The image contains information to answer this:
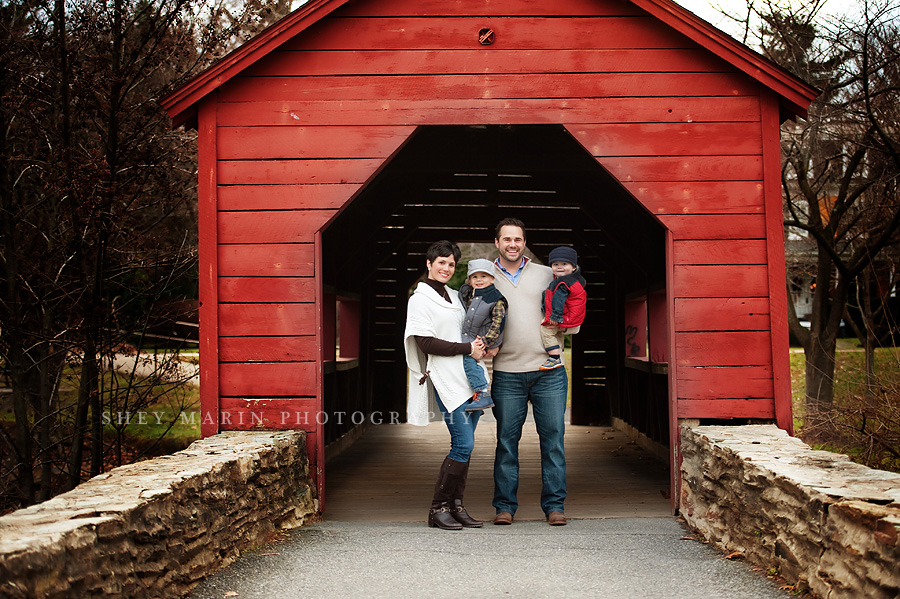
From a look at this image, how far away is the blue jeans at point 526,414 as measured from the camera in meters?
5.51

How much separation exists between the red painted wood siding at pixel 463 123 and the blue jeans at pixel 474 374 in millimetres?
1351

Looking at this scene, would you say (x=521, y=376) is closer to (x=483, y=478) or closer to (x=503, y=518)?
(x=503, y=518)

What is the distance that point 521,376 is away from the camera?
18.0 ft

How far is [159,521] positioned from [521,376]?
8.39 ft

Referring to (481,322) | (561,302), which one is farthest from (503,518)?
(561,302)

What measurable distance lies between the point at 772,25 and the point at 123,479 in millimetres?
10974

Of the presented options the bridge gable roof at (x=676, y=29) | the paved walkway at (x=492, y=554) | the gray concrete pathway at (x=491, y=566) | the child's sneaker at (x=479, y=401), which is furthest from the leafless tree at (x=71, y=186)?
the child's sneaker at (x=479, y=401)

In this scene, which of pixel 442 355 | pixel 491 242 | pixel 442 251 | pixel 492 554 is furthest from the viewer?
pixel 491 242

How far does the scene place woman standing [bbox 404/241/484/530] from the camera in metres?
5.20

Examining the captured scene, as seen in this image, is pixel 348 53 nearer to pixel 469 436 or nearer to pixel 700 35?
pixel 700 35

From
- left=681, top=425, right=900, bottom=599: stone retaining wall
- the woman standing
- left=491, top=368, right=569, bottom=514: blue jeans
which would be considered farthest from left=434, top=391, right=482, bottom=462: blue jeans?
left=681, top=425, right=900, bottom=599: stone retaining wall

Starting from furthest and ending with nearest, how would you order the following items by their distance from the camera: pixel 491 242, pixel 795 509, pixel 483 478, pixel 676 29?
pixel 491 242, pixel 483 478, pixel 676 29, pixel 795 509

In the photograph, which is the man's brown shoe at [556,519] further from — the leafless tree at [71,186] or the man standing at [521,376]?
the leafless tree at [71,186]

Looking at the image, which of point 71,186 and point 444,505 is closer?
point 444,505
